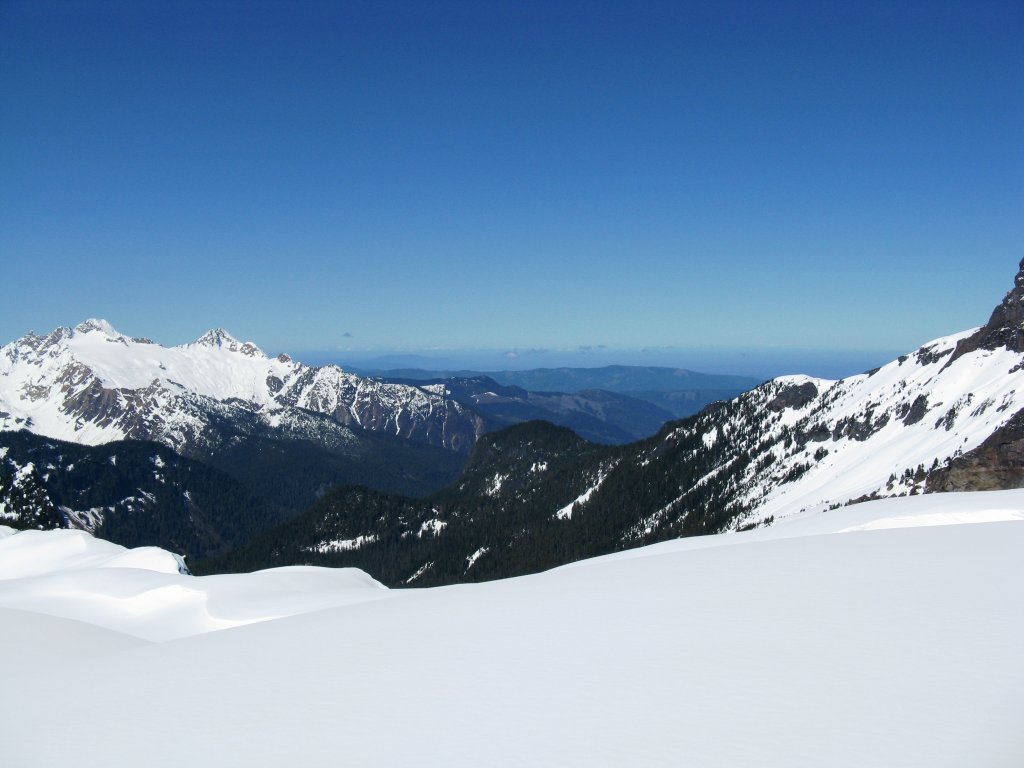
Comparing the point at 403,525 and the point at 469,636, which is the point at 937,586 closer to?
the point at 469,636

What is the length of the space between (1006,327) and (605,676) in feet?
462

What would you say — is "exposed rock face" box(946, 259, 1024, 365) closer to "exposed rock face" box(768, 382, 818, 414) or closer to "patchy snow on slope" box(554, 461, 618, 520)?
"exposed rock face" box(768, 382, 818, 414)

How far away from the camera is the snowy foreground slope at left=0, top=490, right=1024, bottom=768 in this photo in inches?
295

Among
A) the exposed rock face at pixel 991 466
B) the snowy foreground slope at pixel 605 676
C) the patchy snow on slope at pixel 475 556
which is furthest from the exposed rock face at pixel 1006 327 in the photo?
the snowy foreground slope at pixel 605 676

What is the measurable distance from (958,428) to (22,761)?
390 ft

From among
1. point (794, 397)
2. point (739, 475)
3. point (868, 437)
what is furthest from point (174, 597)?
point (794, 397)

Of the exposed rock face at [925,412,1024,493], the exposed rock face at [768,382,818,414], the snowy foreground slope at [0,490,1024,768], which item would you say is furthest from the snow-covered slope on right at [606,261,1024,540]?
the snowy foreground slope at [0,490,1024,768]

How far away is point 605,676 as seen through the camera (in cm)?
931

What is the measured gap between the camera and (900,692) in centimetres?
820

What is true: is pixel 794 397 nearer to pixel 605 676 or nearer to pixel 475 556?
pixel 475 556

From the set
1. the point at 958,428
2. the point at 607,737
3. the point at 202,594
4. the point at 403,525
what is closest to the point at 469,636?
the point at 607,737

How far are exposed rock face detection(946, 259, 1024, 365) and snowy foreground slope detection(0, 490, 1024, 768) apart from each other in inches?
4867

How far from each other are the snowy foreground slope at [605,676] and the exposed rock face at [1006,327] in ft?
406

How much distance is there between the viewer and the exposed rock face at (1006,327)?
364ft
